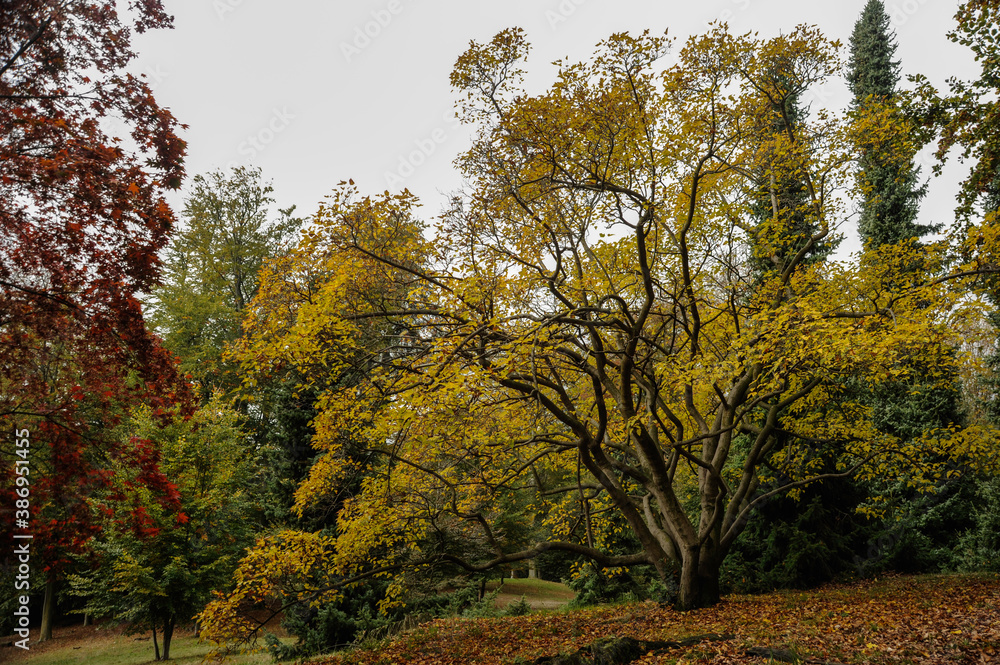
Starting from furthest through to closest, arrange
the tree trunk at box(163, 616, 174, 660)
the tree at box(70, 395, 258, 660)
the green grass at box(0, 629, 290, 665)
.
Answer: the green grass at box(0, 629, 290, 665) < the tree trunk at box(163, 616, 174, 660) < the tree at box(70, 395, 258, 660)

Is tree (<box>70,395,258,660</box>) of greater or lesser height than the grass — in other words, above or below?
above

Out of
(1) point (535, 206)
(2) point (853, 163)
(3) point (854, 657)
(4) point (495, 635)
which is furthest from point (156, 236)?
(2) point (853, 163)

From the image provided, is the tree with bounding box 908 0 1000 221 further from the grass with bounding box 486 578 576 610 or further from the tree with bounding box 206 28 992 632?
the grass with bounding box 486 578 576 610

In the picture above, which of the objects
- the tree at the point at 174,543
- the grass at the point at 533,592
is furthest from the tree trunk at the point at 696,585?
the grass at the point at 533,592

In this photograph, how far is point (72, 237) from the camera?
4.94m

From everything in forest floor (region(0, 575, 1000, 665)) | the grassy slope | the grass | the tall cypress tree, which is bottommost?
the grass

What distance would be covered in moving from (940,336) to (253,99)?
12.3 meters

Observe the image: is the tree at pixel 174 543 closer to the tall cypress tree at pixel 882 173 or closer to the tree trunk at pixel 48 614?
the tree trunk at pixel 48 614

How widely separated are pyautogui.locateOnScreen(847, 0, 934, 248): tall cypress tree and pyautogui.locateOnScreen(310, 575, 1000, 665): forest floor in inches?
351

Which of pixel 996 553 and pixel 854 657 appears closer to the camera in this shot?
pixel 854 657

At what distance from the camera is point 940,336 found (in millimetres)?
6297

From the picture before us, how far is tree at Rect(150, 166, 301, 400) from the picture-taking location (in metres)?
20.6

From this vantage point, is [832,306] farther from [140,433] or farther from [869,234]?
[140,433]

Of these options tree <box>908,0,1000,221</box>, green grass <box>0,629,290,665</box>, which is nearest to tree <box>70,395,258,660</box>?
green grass <box>0,629,290,665</box>
